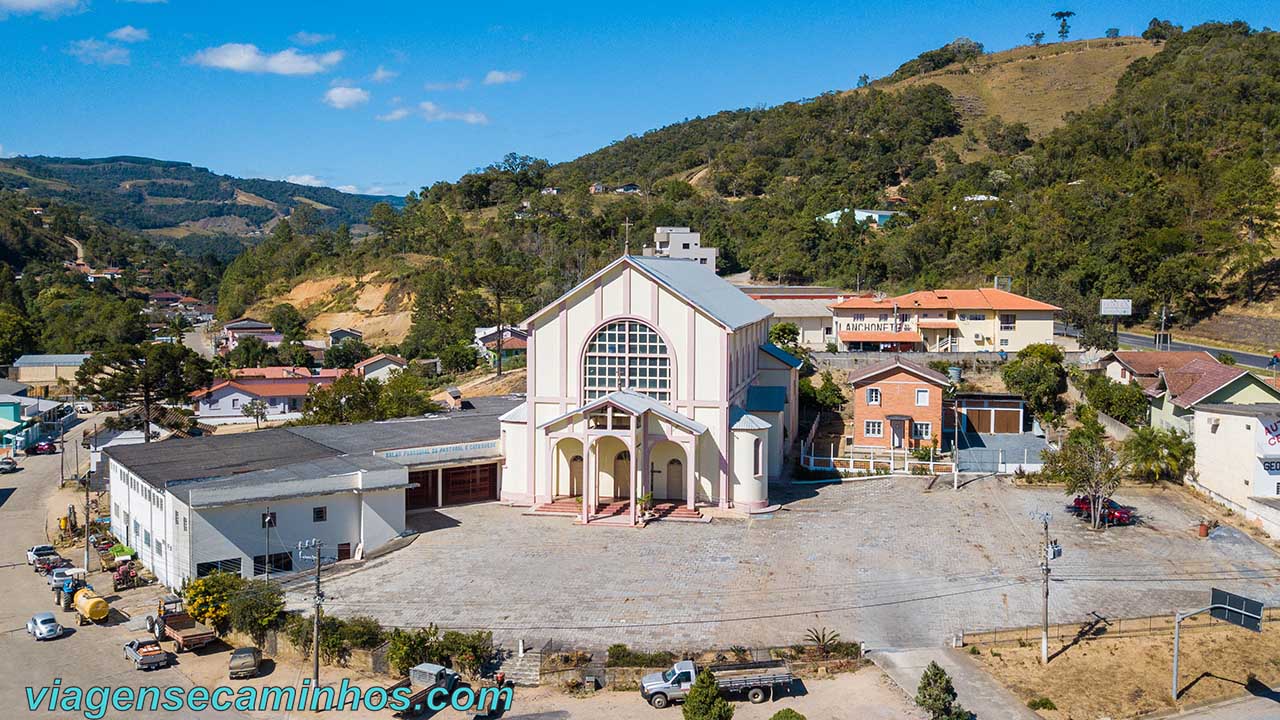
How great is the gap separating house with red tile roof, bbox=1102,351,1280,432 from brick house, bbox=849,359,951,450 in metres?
8.18

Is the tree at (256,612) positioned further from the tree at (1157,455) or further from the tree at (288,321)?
the tree at (288,321)

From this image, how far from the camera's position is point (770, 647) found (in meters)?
21.6

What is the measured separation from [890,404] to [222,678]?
25677mm

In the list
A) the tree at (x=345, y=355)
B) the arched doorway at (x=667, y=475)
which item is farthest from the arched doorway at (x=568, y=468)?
the tree at (x=345, y=355)

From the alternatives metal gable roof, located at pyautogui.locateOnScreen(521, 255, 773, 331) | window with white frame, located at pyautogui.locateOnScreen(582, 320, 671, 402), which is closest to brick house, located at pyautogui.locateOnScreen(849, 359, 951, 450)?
metal gable roof, located at pyautogui.locateOnScreen(521, 255, 773, 331)

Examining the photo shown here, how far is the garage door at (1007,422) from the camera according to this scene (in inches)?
1638

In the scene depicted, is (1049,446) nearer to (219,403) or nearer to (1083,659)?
(1083,659)

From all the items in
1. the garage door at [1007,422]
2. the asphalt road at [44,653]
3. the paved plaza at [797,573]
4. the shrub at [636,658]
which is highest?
the garage door at [1007,422]

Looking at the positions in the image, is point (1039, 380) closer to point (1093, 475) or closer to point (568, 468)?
point (1093, 475)

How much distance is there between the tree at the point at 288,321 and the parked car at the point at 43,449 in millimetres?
36136

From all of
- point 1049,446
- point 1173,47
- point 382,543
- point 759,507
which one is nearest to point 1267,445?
point 1049,446

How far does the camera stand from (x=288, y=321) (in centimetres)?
9462

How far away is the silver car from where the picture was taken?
2392 centimetres

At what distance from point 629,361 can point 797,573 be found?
991cm
